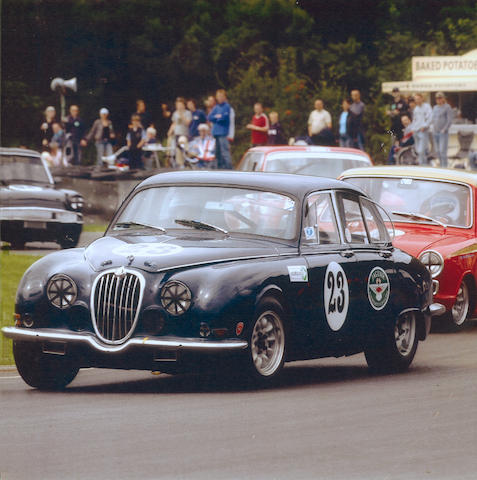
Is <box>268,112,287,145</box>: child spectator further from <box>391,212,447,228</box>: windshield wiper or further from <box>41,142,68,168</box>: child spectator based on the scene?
<box>391,212,447,228</box>: windshield wiper

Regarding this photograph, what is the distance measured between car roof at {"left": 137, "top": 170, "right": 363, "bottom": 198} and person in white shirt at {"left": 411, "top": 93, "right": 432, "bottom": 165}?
21113 millimetres

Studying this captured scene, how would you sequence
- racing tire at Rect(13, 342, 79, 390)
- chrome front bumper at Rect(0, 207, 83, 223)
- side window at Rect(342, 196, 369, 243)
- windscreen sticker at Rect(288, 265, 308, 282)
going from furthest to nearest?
1. chrome front bumper at Rect(0, 207, 83, 223)
2. side window at Rect(342, 196, 369, 243)
3. windscreen sticker at Rect(288, 265, 308, 282)
4. racing tire at Rect(13, 342, 79, 390)

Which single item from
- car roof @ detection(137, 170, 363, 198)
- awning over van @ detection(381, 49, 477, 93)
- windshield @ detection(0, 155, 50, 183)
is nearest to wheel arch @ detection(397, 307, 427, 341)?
car roof @ detection(137, 170, 363, 198)

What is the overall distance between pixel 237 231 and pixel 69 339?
5.19ft

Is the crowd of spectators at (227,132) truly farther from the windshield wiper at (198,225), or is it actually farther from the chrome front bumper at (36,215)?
the windshield wiper at (198,225)

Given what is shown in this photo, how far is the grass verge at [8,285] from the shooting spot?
13.4 m

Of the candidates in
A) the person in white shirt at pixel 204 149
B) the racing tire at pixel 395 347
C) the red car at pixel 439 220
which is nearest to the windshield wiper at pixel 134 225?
the racing tire at pixel 395 347

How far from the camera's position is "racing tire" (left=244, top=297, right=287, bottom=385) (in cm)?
1001

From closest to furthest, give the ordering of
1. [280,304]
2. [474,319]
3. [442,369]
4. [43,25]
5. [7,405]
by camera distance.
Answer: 1. [7,405]
2. [280,304]
3. [442,369]
4. [474,319]
5. [43,25]

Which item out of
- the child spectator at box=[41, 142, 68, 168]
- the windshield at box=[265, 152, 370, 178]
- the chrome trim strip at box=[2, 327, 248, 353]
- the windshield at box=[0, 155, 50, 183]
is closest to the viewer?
the chrome trim strip at box=[2, 327, 248, 353]

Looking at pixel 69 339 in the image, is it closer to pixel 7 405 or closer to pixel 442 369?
pixel 7 405

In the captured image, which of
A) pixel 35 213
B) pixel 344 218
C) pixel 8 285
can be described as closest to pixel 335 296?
pixel 344 218

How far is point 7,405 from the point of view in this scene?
9.44m

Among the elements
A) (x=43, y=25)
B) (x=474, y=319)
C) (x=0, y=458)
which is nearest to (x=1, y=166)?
(x=474, y=319)
